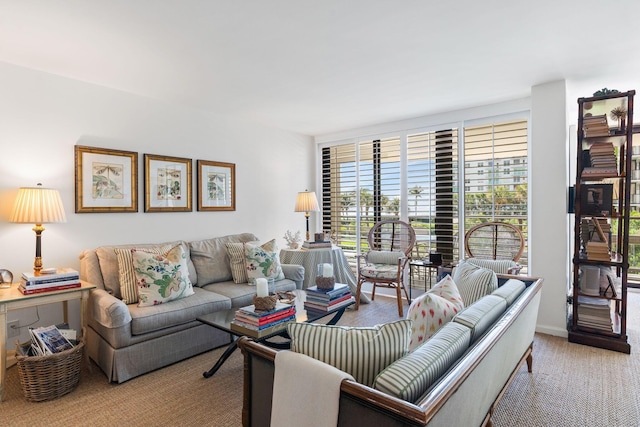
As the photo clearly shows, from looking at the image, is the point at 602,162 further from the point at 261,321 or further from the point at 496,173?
the point at 261,321

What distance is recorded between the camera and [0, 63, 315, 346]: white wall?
2770mm

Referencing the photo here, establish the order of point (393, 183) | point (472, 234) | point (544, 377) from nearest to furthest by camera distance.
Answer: point (544, 377)
point (472, 234)
point (393, 183)

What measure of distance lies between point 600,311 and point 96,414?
392cm

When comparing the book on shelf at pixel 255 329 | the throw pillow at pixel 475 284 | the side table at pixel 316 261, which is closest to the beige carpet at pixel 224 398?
the book on shelf at pixel 255 329

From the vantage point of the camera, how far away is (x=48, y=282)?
2.49 meters

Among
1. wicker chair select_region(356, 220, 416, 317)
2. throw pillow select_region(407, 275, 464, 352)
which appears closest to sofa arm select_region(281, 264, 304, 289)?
wicker chair select_region(356, 220, 416, 317)

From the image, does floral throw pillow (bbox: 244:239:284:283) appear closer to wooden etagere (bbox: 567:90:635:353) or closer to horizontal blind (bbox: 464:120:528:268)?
horizontal blind (bbox: 464:120:528:268)

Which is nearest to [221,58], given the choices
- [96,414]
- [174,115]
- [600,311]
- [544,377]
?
[174,115]

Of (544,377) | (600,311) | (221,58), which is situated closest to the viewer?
(544,377)

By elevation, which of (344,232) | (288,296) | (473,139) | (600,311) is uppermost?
(473,139)

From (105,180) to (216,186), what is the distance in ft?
3.93

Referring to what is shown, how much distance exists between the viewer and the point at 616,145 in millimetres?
3156

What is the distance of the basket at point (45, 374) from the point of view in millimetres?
2191

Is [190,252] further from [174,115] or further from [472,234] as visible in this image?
[472,234]
